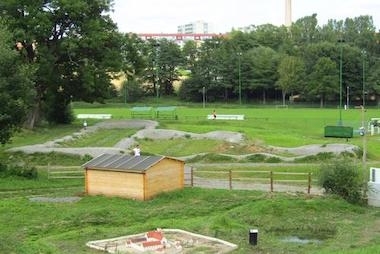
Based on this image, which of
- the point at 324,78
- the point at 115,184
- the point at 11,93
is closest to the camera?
the point at 115,184

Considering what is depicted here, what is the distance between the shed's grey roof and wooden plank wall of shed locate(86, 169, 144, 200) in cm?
26

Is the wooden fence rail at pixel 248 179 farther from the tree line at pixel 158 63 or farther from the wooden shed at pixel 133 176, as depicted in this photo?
the tree line at pixel 158 63

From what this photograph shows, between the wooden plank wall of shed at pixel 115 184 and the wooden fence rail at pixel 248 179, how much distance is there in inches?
183

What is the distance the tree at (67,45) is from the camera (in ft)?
199

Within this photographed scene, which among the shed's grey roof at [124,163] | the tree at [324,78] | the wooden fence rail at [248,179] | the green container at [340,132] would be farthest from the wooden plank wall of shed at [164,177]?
the tree at [324,78]

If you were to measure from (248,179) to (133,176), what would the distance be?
8.13 m

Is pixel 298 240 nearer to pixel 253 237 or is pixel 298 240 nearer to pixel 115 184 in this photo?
pixel 253 237

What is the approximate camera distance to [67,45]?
2430 inches

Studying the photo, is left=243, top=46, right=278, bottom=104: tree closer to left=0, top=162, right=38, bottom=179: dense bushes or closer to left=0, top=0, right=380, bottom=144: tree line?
left=0, top=0, right=380, bottom=144: tree line

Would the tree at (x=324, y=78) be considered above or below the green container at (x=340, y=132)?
above

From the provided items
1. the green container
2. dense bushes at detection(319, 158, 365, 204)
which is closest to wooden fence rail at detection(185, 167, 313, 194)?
dense bushes at detection(319, 158, 365, 204)

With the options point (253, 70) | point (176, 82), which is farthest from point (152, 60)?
point (253, 70)

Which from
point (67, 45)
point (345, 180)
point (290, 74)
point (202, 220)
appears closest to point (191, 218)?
point (202, 220)

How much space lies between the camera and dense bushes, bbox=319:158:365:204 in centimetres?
2997
